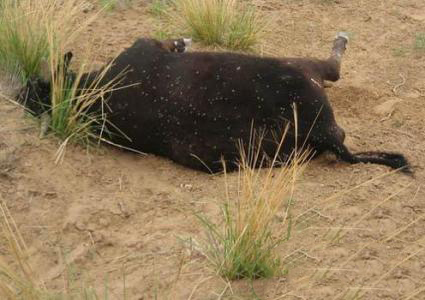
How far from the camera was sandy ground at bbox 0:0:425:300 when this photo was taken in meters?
4.02

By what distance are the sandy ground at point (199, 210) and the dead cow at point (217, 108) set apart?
0.16m

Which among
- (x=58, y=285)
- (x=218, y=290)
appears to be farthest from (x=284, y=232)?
(x=58, y=285)

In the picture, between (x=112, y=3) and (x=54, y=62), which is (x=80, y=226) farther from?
(x=112, y=3)

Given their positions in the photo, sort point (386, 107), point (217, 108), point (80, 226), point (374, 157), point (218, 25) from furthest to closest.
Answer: point (218, 25) < point (386, 107) < point (374, 157) < point (217, 108) < point (80, 226)

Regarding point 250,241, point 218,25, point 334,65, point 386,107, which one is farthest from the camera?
point 218,25

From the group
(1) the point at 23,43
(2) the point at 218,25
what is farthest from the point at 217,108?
(2) the point at 218,25

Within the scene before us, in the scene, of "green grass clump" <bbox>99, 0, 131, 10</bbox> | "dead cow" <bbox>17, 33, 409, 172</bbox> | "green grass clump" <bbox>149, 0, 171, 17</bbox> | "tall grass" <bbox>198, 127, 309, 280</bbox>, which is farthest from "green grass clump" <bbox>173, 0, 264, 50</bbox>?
"tall grass" <bbox>198, 127, 309, 280</bbox>

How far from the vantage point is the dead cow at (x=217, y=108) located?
5180 millimetres

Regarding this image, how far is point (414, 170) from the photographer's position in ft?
17.2

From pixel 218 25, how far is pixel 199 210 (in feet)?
8.45

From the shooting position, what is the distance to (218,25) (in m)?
6.92

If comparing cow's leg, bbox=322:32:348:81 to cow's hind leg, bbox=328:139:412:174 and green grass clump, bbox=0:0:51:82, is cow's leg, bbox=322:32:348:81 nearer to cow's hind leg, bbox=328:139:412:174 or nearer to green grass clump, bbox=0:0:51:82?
cow's hind leg, bbox=328:139:412:174

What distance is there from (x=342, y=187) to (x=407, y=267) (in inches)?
38.3

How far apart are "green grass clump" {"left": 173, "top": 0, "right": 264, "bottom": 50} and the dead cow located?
4.81ft
